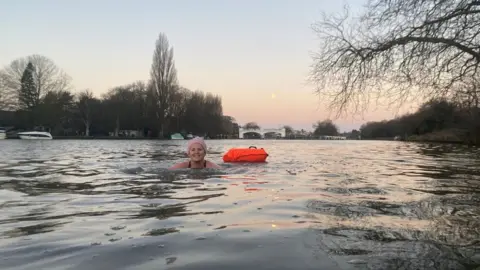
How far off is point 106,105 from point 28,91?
1552 centimetres

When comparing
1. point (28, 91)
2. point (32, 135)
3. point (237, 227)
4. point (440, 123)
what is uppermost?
point (28, 91)

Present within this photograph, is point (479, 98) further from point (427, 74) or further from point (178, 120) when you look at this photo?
point (178, 120)

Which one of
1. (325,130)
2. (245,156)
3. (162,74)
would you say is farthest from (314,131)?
(245,156)

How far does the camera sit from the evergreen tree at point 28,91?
60.5 metres

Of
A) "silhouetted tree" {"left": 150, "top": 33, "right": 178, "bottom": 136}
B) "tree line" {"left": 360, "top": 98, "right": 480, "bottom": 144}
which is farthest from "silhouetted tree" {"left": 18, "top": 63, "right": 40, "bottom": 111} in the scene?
"tree line" {"left": 360, "top": 98, "right": 480, "bottom": 144}

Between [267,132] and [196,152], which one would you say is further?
[267,132]

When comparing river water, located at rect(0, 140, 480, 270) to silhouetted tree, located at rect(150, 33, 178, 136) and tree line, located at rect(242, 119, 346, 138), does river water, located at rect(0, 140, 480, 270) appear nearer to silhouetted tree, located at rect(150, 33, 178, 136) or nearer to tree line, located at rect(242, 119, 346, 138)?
silhouetted tree, located at rect(150, 33, 178, 136)

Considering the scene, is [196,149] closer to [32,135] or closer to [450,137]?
[450,137]

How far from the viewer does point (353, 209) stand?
4.71m

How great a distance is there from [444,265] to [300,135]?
142 meters

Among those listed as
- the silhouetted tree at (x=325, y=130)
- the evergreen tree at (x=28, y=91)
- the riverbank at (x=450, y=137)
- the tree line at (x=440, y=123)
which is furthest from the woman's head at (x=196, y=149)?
the silhouetted tree at (x=325, y=130)

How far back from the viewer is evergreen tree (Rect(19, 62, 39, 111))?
60531 mm

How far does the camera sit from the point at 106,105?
7456cm

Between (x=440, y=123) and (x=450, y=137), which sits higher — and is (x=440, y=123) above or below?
above
